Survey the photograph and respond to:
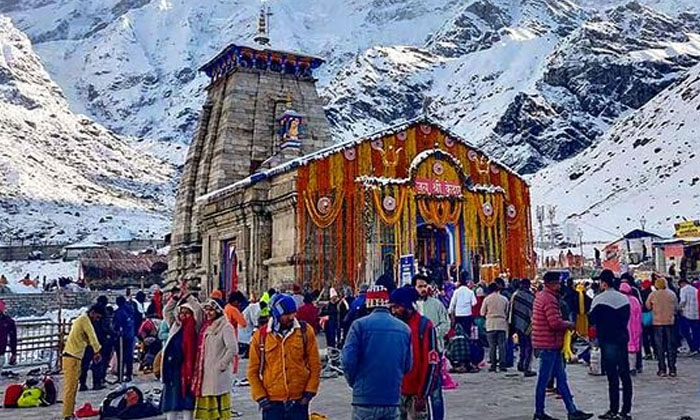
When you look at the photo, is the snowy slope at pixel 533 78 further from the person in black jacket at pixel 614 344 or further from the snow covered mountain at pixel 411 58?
the person in black jacket at pixel 614 344

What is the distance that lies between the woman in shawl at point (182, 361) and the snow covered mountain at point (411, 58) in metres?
94.9

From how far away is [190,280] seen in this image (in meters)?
25.9

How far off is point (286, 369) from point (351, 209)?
14617mm

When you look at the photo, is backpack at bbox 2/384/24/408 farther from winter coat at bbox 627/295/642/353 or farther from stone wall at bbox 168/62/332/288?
stone wall at bbox 168/62/332/288

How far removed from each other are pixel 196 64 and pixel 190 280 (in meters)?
147

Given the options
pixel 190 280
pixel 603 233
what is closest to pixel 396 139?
pixel 190 280

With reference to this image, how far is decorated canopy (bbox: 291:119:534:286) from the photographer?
19.6 meters

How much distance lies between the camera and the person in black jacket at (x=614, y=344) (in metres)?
7.63

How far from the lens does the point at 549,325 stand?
7.60 metres

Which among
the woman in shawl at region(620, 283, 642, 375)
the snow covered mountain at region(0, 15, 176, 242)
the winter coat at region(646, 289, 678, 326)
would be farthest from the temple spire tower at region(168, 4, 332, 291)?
the snow covered mountain at region(0, 15, 176, 242)

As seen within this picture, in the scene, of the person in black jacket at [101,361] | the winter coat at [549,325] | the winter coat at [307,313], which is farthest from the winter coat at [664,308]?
the person in black jacket at [101,361]

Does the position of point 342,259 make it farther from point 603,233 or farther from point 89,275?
point 603,233

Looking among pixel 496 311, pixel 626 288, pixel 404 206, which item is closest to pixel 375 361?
pixel 496 311

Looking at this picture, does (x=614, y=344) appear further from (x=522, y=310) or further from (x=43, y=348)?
(x=43, y=348)
